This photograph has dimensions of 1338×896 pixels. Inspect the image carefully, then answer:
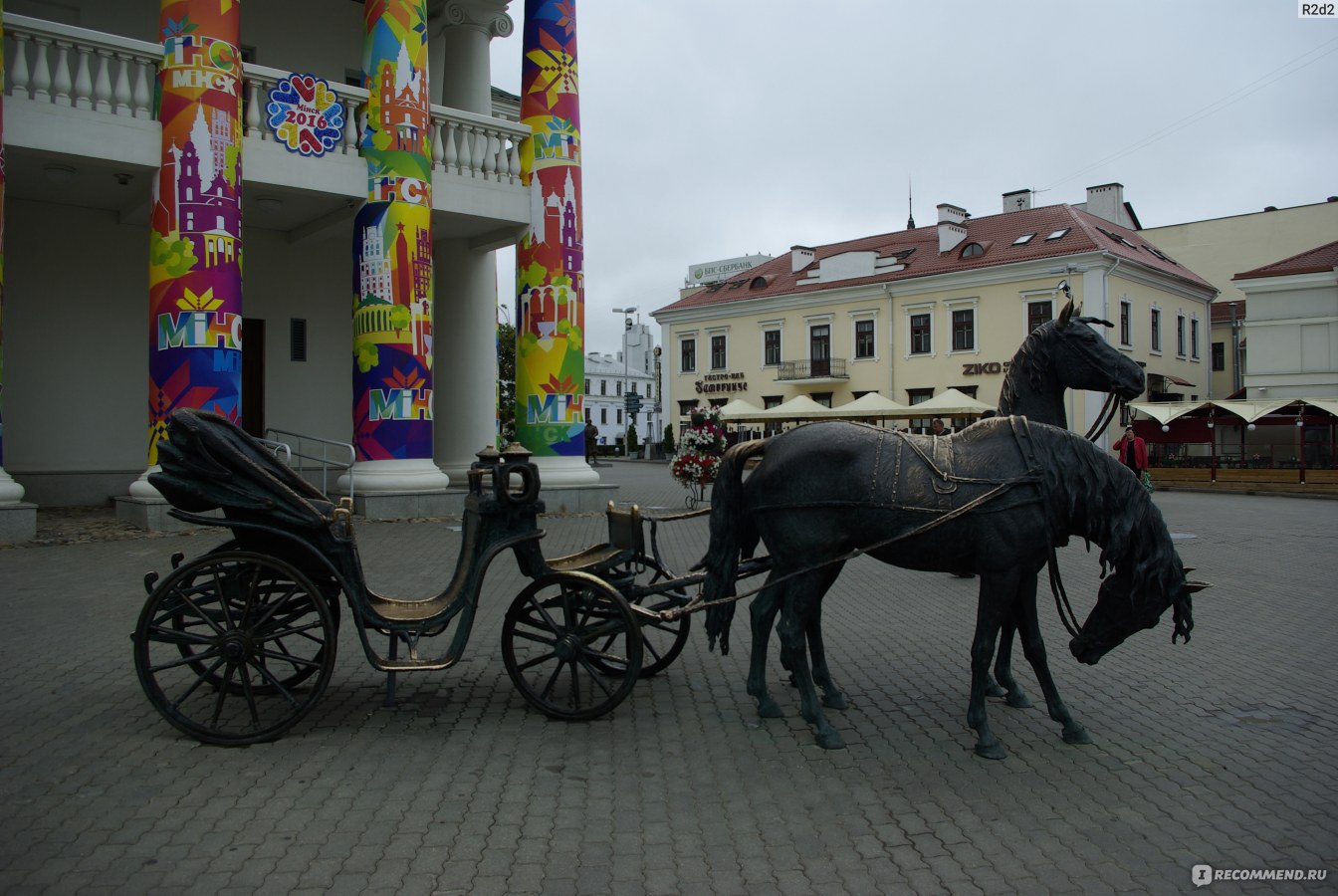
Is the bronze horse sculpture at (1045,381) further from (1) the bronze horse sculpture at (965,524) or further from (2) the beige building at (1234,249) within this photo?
(2) the beige building at (1234,249)

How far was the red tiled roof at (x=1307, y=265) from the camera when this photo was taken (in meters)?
34.7

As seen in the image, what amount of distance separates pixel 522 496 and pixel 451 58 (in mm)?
17119

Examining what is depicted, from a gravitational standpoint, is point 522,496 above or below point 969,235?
below

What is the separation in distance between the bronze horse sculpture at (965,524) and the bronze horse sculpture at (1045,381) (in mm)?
325

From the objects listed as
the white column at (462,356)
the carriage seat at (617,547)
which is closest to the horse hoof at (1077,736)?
the carriage seat at (617,547)

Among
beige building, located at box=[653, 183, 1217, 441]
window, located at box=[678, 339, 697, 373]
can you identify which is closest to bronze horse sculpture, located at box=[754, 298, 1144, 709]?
beige building, located at box=[653, 183, 1217, 441]

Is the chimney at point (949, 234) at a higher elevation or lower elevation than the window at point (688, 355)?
higher

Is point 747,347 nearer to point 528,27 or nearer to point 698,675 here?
point 528,27

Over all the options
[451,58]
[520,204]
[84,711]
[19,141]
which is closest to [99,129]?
[19,141]

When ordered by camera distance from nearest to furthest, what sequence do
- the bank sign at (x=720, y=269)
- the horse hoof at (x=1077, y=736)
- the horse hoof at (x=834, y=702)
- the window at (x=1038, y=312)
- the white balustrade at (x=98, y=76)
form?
the horse hoof at (x=1077, y=736) < the horse hoof at (x=834, y=702) < the white balustrade at (x=98, y=76) < the window at (x=1038, y=312) < the bank sign at (x=720, y=269)

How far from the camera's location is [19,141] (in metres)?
12.3

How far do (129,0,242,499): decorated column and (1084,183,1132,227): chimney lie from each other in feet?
144

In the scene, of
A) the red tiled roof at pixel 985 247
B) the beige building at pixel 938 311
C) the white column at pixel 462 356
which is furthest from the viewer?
the red tiled roof at pixel 985 247

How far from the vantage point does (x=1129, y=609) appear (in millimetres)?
4738
